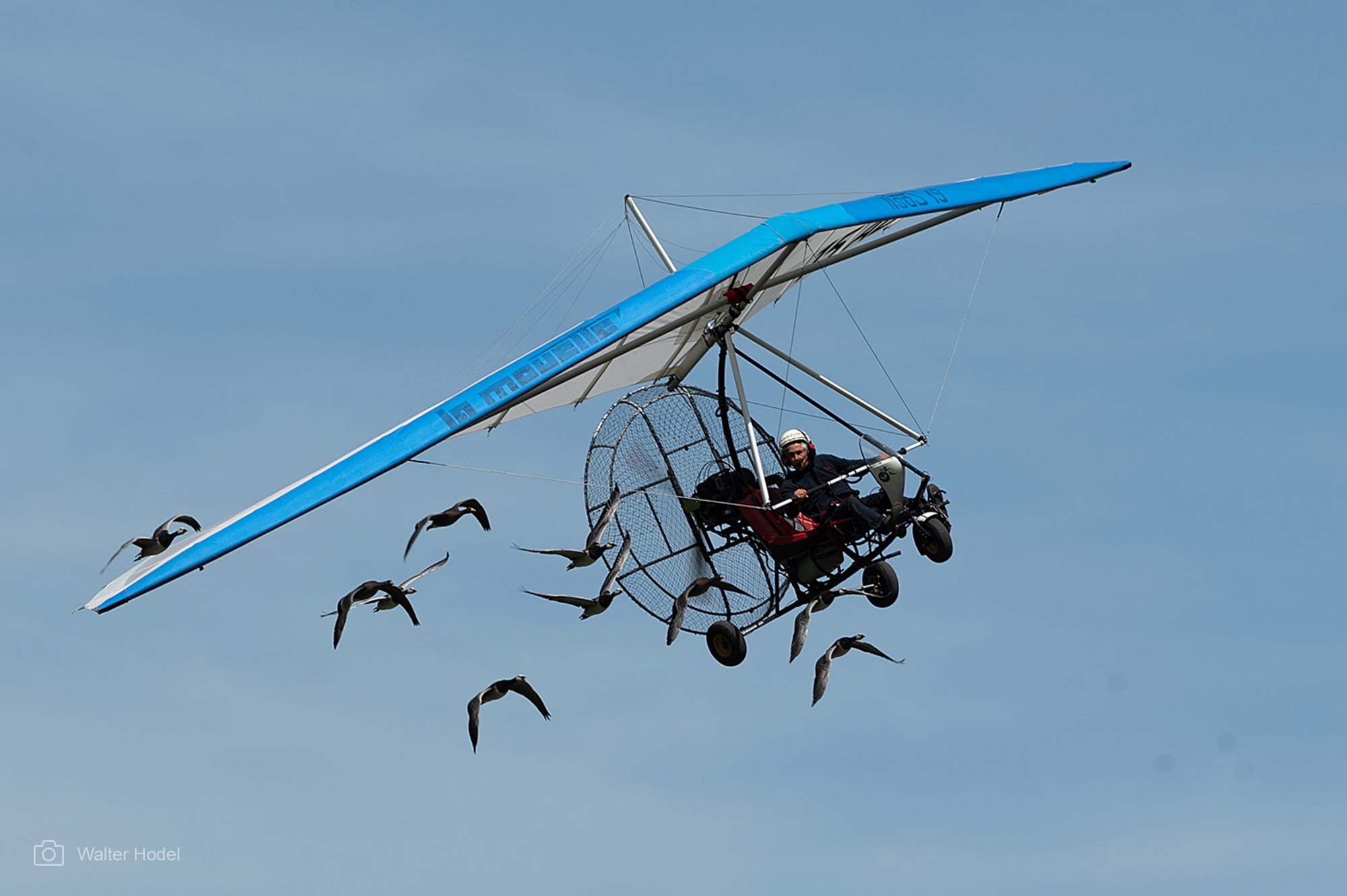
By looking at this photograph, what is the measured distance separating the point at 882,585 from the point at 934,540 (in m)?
0.77

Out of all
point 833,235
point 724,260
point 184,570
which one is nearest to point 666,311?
point 724,260

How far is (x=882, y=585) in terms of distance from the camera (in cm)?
2403

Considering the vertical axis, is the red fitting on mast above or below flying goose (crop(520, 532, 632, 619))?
above

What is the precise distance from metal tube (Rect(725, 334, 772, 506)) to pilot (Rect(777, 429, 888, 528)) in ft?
0.97

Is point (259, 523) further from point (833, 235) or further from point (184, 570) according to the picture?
point (833, 235)

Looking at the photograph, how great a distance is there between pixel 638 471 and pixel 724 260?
3.36 m

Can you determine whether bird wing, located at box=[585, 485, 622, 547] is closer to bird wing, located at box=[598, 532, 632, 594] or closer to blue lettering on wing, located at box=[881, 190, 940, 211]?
bird wing, located at box=[598, 532, 632, 594]

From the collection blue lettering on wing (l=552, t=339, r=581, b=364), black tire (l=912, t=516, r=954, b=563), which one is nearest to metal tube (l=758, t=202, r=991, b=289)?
black tire (l=912, t=516, r=954, b=563)

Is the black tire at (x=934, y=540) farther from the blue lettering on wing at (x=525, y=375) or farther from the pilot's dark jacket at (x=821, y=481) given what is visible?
the blue lettering on wing at (x=525, y=375)

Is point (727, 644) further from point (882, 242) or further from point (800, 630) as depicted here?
point (882, 242)

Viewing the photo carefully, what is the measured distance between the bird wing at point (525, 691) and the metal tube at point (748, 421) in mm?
3662

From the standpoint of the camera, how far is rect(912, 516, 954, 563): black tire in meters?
24.3

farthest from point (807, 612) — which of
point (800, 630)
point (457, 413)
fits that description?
point (457, 413)

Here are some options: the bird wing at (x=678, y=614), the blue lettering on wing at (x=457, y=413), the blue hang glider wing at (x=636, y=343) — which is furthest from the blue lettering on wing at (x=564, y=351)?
the bird wing at (x=678, y=614)
